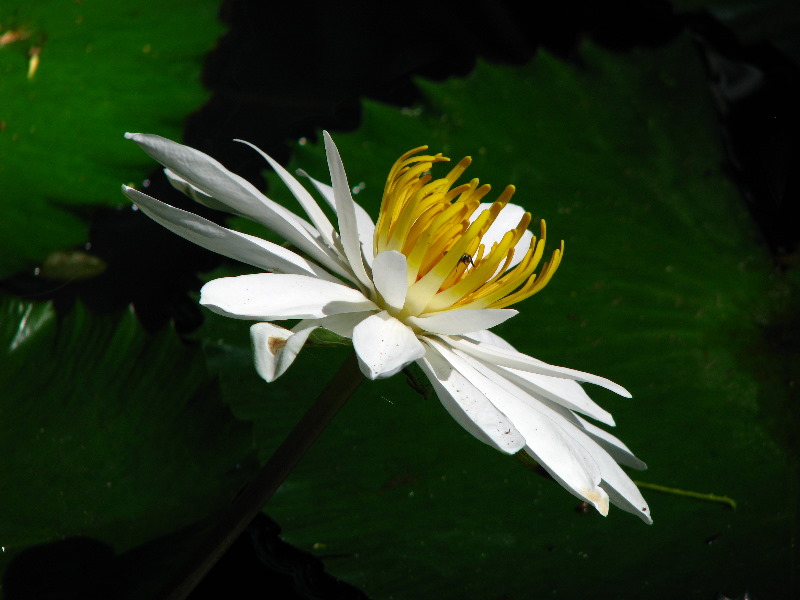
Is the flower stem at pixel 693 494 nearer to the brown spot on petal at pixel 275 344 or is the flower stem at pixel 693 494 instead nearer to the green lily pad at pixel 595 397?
the green lily pad at pixel 595 397

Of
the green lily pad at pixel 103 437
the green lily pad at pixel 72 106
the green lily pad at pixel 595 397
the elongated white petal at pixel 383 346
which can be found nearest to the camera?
the elongated white petal at pixel 383 346

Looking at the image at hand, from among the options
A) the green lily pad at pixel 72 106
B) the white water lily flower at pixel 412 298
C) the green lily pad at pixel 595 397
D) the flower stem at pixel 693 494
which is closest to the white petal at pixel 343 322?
the white water lily flower at pixel 412 298

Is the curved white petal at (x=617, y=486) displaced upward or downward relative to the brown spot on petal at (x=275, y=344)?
downward

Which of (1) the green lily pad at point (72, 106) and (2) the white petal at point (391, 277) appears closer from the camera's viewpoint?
(2) the white petal at point (391, 277)

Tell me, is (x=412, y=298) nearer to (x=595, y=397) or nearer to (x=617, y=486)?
(x=617, y=486)

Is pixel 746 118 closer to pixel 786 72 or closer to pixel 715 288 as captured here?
pixel 786 72

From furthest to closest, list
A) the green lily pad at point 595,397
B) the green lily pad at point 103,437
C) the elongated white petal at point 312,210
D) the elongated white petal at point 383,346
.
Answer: the green lily pad at point 595,397
the green lily pad at point 103,437
the elongated white petal at point 312,210
the elongated white petal at point 383,346

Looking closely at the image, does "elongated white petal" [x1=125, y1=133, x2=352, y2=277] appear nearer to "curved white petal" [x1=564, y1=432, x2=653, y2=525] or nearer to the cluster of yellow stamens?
the cluster of yellow stamens
